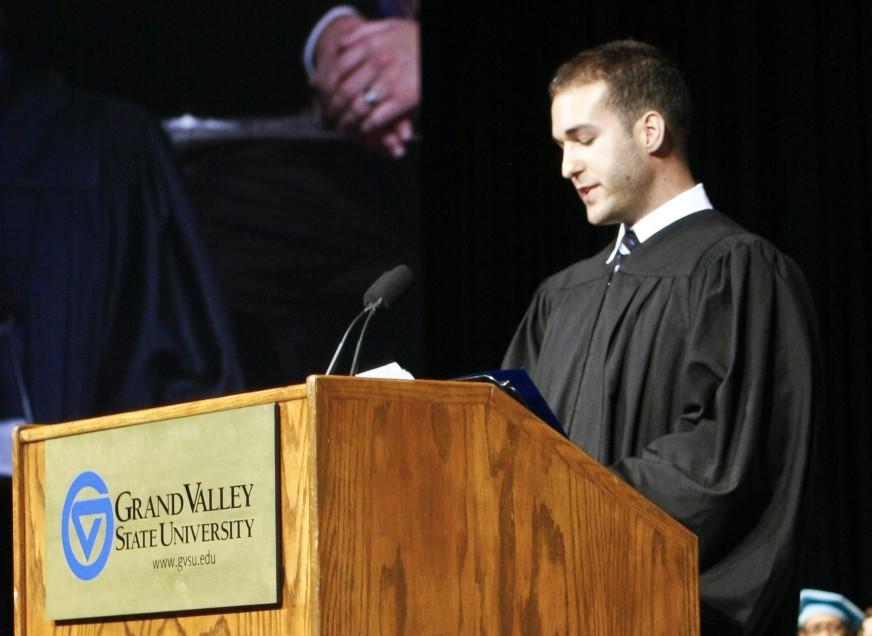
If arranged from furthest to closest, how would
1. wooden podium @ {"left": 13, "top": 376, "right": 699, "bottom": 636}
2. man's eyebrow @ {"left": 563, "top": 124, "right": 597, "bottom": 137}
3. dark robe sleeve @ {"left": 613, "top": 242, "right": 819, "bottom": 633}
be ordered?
1. man's eyebrow @ {"left": 563, "top": 124, "right": 597, "bottom": 137}
2. dark robe sleeve @ {"left": 613, "top": 242, "right": 819, "bottom": 633}
3. wooden podium @ {"left": 13, "top": 376, "right": 699, "bottom": 636}

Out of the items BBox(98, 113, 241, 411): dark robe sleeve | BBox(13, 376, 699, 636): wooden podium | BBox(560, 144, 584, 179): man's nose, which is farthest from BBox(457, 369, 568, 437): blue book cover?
BBox(98, 113, 241, 411): dark robe sleeve

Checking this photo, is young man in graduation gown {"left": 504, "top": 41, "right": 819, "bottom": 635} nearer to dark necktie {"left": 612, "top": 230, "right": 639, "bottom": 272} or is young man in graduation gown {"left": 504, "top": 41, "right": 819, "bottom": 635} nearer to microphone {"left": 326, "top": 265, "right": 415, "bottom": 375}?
dark necktie {"left": 612, "top": 230, "right": 639, "bottom": 272}

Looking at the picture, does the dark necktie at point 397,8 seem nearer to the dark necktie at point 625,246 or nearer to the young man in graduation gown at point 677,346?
the young man in graduation gown at point 677,346

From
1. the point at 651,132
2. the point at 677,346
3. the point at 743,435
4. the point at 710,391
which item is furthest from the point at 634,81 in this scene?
the point at 743,435

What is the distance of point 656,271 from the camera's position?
3.06 meters

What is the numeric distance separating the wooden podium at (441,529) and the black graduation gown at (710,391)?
0.86 ft

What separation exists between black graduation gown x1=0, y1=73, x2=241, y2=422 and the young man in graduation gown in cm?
237

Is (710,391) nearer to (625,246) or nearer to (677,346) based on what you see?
(677,346)

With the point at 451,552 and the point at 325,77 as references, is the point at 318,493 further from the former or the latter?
the point at 325,77

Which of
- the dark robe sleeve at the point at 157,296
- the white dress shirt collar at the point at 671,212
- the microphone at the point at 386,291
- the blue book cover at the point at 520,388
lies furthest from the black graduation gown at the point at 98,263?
the blue book cover at the point at 520,388

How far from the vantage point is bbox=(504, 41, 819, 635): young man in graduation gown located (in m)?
2.65

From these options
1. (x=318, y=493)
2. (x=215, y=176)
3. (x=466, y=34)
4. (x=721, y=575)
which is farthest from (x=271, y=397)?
(x=466, y=34)

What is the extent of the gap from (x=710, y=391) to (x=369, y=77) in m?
3.34

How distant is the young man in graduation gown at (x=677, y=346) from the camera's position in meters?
2.65
